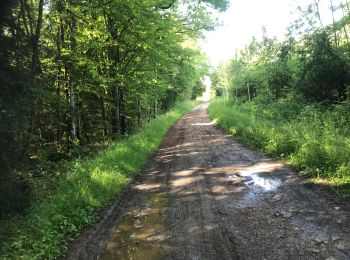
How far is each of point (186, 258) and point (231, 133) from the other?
13.2 m

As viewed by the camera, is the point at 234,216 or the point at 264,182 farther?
the point at 264,182

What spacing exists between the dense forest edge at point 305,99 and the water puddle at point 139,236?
3.94m

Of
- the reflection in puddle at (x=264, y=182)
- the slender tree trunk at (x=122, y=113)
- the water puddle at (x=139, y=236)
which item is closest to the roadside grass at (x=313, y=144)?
the reflection in puddle at (x=264, y=182)

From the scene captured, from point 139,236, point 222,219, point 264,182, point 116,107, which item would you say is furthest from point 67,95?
point 222,219

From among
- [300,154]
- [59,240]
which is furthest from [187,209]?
[300,154]

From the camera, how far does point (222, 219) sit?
6324 mm

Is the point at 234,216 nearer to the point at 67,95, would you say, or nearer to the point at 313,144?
the point at 313,144

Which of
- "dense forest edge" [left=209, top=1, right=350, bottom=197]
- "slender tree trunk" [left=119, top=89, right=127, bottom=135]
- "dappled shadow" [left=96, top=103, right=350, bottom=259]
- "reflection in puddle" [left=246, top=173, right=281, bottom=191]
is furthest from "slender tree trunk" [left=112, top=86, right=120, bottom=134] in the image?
"reflection in puddle" [left=246, top=173, right=281, bottom=191]

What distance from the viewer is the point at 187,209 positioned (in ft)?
23.1

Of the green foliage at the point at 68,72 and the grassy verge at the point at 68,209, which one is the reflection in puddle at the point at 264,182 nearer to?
the grassy verge at the point at 68,209

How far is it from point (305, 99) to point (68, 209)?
55.1ft

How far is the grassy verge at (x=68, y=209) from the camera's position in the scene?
5516 mm

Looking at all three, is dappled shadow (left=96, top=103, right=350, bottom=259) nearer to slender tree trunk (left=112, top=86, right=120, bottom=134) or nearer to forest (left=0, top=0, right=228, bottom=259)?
forest (left=0, top=0, right=228, bottom=259)

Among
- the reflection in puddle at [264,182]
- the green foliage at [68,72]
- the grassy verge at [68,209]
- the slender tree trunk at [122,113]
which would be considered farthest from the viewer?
the slender tree trunk at [122,113]
